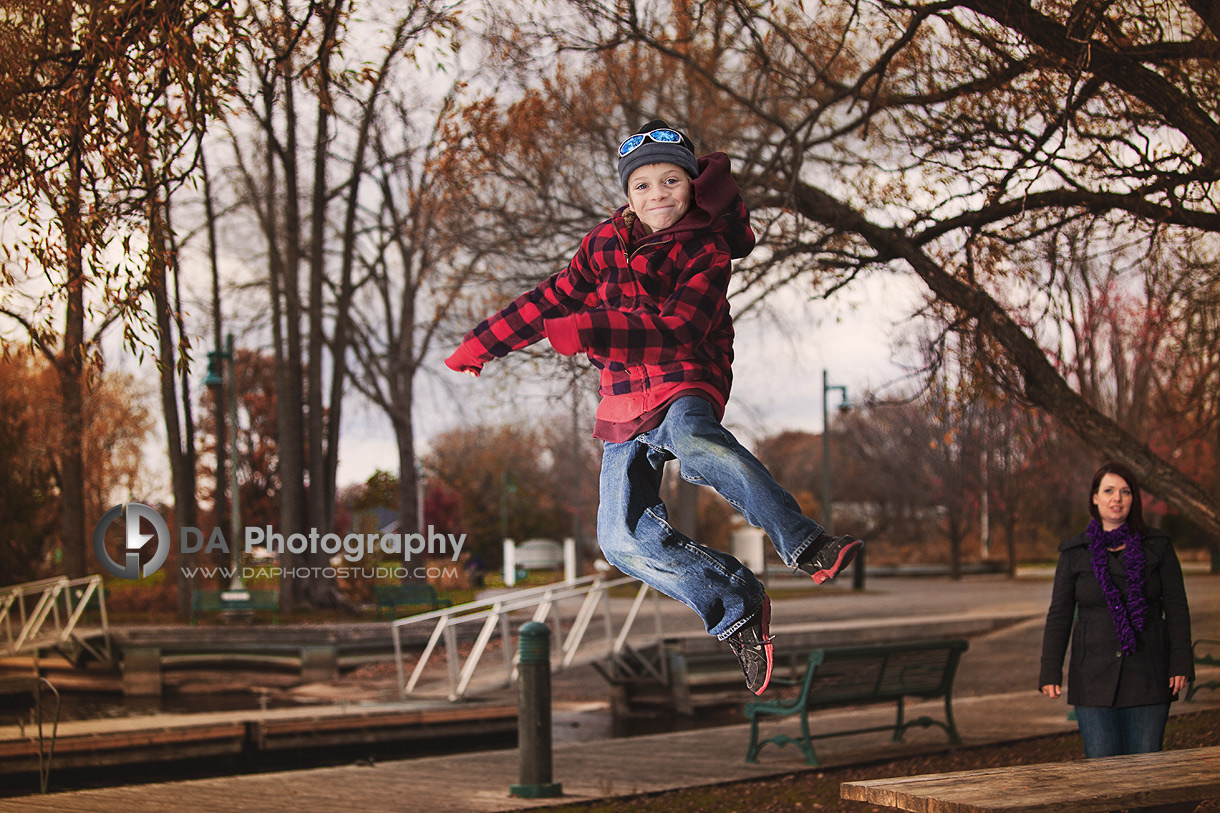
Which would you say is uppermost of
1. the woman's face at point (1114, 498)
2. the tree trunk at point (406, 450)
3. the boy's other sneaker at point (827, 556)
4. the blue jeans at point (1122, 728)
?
the tree trunk at point (406, 450)

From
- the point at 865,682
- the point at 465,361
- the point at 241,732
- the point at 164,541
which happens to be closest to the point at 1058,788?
the point at 465,361

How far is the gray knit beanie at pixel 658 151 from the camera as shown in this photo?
2.74 meters

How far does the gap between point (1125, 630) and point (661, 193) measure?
13.8ft

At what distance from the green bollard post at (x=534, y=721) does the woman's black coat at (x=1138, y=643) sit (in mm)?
4190

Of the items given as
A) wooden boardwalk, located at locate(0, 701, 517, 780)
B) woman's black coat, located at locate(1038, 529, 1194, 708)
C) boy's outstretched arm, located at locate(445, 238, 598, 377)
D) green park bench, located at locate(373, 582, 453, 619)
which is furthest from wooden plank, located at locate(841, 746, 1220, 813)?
green park bench, located at locate(373, 582, 453, 619)

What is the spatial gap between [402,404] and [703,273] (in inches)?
857

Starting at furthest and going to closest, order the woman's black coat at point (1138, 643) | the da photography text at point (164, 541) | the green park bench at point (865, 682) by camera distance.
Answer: the da photography text at point (164, 541) < the green park bench at point (865, 682) < the woman's black coat at point (1138, 643)

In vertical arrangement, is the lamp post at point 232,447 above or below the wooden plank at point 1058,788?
above

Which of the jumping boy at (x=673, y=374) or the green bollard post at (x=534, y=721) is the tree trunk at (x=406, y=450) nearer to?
the green bollard post at (x=534, y=721)

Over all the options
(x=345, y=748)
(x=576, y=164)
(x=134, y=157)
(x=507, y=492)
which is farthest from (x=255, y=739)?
(x=507, y=492)

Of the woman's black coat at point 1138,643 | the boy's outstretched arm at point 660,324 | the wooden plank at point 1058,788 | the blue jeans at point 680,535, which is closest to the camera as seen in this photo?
the boy's outstretched arm at point 660,324

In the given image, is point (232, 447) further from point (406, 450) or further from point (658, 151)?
point (658, 151)

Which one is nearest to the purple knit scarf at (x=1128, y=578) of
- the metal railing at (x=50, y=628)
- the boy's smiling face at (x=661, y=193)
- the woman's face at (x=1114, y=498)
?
the woman's face at (x=1114, y=498)

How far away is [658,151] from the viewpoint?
9.02ft
